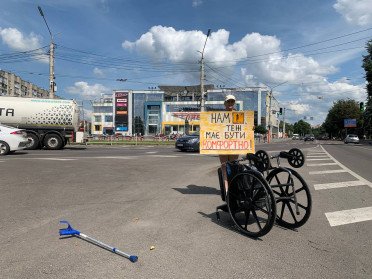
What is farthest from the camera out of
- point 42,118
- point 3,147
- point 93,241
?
point 42,118

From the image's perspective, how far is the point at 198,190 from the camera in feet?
24.5

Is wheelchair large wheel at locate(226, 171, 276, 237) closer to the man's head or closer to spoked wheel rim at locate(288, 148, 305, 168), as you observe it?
spoked wheel rim at locate(288, 148, 305, 168)

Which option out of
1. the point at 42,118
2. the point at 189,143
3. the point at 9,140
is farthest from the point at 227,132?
the point at 42,118

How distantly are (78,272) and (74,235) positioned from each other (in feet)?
3.48

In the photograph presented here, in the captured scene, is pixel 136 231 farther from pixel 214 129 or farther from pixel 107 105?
pixel 107 105

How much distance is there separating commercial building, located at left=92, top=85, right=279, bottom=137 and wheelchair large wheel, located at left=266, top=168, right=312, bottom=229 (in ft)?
346

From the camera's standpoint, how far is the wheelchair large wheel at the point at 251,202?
4.04 meters

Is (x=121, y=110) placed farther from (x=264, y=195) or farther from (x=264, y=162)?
(x=264, y=195)

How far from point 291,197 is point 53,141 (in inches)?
788

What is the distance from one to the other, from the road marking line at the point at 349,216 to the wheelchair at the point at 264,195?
62cm

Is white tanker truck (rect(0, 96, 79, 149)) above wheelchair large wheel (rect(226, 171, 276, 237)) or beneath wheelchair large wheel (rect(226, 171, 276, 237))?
above

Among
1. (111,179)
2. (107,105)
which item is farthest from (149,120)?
(111,179)

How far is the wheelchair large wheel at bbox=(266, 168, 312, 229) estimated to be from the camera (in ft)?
14.8

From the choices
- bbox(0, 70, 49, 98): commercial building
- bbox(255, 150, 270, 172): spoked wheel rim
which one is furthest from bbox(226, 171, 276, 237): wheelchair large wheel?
bbox(0, 70, 49, 98): commercial building
